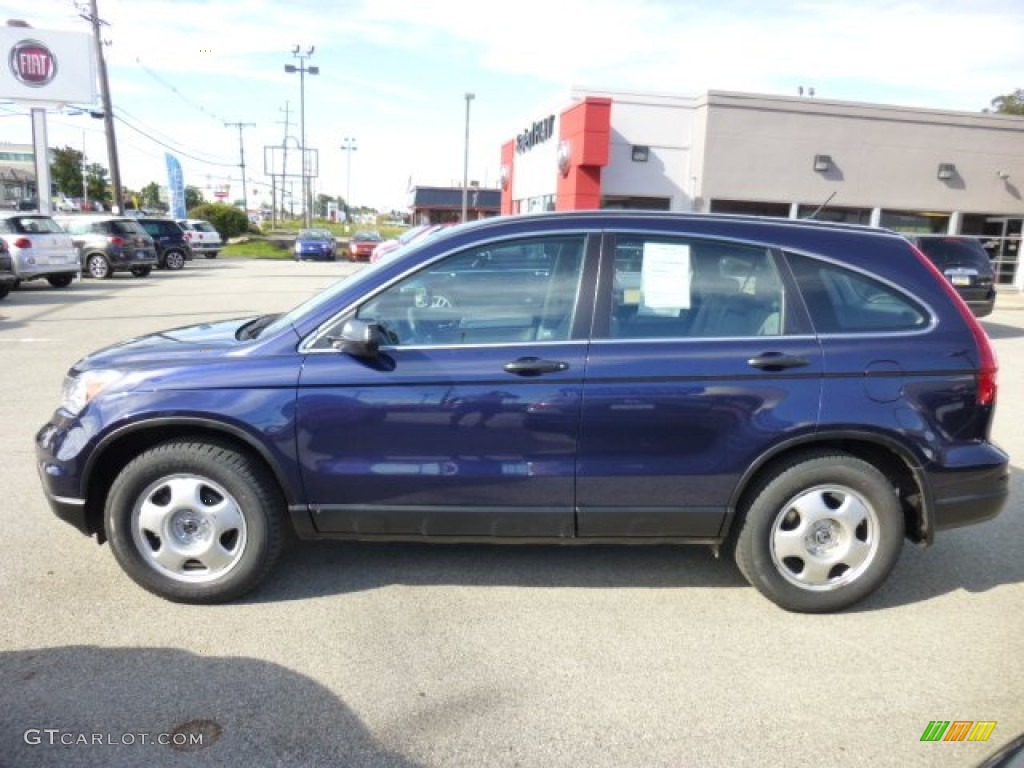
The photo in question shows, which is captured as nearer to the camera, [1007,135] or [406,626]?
[406,626]

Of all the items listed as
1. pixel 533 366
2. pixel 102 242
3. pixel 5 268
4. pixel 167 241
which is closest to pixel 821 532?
pixel 533 366

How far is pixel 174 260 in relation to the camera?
2702 cm

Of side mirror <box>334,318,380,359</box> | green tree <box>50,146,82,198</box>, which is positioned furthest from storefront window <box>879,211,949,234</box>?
green tree <box>50,146,82,198</box>

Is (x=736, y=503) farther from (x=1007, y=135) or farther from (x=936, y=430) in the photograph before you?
(x=1007, y=135)

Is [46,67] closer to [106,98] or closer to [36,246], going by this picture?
[106,98]

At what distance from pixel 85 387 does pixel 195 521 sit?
32.0 inches

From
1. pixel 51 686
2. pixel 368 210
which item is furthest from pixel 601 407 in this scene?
pixel 368 210

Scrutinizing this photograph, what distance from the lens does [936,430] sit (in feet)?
11.6

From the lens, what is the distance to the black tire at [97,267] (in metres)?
21.4

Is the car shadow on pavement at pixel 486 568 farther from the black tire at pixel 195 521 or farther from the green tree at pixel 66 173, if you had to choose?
the green tree at pixel 66 173

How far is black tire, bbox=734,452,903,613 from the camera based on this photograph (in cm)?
354

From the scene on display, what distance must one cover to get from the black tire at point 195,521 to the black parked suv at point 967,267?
487 inches

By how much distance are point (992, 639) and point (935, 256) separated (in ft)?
37.1

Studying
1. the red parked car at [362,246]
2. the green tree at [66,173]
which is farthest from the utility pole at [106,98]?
the green tree at [66,173]
